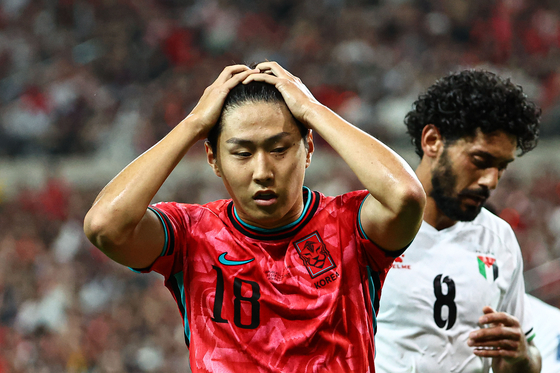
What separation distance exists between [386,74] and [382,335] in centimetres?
697

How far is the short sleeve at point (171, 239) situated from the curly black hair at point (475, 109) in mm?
1701

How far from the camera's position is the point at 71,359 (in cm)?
729

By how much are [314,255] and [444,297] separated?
4.09ft

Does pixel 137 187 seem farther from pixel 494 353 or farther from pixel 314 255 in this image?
pixel 494 353

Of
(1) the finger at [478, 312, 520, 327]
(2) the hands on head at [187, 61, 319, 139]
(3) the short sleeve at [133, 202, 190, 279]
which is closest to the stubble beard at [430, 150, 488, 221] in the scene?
(1) the finger at [478, 312, 520, 327]

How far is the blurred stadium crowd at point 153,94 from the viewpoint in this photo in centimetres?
758

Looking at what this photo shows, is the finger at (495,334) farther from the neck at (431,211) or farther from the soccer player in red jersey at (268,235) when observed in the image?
the soccer player in red jersey at (268,235)

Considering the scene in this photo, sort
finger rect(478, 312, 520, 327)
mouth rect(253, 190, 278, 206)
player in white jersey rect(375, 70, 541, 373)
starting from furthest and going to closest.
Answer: player in white jersey rect(375, 70, 541, 373) → finger rect(478, 312, 520, 327) → mouth rect(253, 190, 278, 206)

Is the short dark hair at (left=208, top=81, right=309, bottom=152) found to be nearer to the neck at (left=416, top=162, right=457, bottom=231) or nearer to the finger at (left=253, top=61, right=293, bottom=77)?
the finger at (left=253, top=61, right=293, bottom=77)

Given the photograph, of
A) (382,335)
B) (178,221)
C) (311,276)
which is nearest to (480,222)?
(382,335)

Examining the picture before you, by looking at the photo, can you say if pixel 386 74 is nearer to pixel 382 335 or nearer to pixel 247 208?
pixel 382 335

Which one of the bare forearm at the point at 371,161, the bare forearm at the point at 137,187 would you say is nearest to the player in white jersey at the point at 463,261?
the bare forearm at the point at 371,161

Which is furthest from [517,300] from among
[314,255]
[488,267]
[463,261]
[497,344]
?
[314,255]

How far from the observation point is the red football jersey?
2168 millimetres
